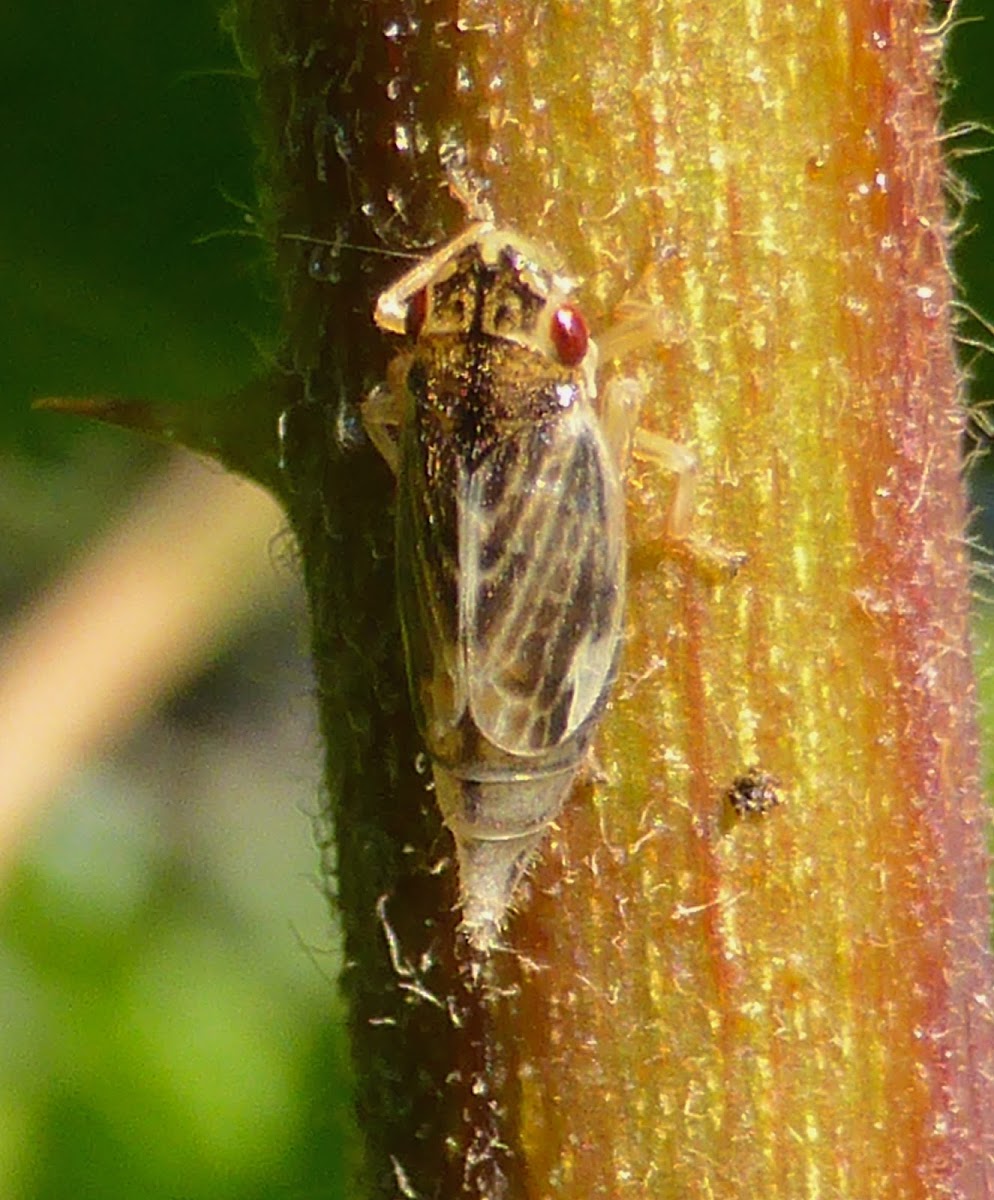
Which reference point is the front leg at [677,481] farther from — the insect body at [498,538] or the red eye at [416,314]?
the red eye at [416,314]

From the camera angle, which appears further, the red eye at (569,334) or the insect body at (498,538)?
the red eye at (569,334)

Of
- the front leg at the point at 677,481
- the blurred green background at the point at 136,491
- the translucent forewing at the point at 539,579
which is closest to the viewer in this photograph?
the front leg at the point at 677,481

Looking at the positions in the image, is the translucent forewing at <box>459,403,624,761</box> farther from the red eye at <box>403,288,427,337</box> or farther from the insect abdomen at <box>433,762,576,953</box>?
the red eye at <box>403,288,427,337</box>

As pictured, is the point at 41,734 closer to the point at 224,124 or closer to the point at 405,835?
the point at 224,124

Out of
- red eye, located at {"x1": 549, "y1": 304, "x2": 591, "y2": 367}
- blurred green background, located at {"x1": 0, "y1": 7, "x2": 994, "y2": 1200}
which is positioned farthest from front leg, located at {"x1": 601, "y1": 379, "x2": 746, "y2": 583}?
blurred green background, located at {"x1": 0, "y1": 7, "x2": 994, "y2": 1200}

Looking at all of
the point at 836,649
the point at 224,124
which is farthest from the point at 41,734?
the point at 836,649

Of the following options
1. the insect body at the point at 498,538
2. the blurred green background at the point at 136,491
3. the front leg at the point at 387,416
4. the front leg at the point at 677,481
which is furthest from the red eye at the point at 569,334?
the blurred green background at the point at 136,491
